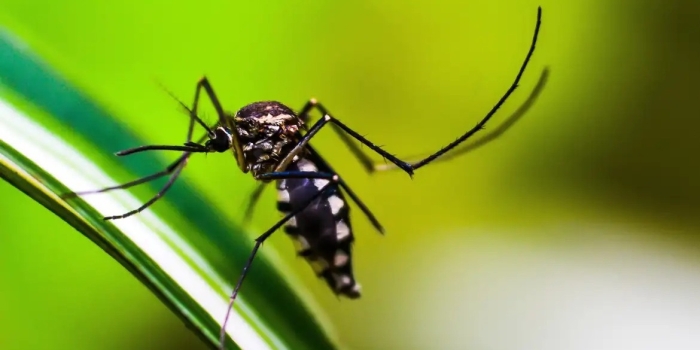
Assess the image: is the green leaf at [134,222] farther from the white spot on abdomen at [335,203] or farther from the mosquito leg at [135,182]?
the white spot on abdomen at [335,203]

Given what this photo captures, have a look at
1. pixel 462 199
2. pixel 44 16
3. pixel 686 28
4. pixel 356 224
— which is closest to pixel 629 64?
pixel 686 28

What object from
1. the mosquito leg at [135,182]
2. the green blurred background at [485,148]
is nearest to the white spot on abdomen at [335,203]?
the mosquito leg at [135,182]

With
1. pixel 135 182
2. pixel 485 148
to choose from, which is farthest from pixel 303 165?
pixel 485 148

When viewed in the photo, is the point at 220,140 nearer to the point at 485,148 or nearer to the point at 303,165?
the point at 303,165

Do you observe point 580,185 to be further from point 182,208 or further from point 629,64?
point 182,208

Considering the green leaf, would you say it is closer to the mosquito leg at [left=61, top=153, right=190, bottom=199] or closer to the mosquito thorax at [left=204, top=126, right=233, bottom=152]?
the mosquito leg at [left=61, top=153, right=190, bottom=199]

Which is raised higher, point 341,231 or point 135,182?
point 135,182

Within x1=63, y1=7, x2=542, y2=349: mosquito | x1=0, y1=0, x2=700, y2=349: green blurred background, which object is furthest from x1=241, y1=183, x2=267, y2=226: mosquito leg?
x1=0, y1=0, x2=700, y2=349: green blurred background
